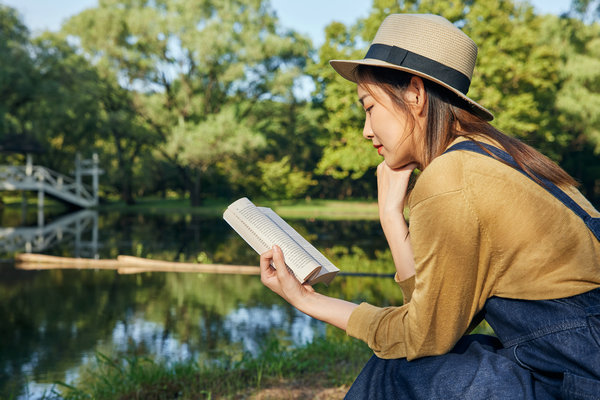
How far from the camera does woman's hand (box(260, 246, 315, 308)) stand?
5.83ft

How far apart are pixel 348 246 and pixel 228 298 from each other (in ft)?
19.9

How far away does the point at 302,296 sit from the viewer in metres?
1.80

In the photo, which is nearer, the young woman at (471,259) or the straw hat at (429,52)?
the young woman at (471,259)

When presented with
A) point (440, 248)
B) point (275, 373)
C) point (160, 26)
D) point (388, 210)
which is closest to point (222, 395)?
point (275, 373)

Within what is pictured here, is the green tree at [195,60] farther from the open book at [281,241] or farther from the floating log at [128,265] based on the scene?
the open book at [281,241]

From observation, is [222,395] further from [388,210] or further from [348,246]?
[348,246]

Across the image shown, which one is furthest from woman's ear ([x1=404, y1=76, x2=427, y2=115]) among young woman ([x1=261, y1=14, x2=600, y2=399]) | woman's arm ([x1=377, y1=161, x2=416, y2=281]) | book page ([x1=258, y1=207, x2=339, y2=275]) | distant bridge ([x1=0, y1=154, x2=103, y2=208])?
distant bridge ([x1=0, y1=154, x2=103, y2=208])

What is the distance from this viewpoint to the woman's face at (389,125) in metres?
1.73

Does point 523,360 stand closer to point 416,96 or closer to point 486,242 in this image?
point 486,242

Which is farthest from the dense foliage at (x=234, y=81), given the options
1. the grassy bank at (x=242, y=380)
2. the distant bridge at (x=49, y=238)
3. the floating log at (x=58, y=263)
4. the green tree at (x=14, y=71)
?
the grassy bank at (x=242, y=380)

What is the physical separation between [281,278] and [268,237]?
142 millimetres

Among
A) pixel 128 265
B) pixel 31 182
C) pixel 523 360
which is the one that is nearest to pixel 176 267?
pixel 128 265

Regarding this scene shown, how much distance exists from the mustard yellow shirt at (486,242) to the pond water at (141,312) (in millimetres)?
3168

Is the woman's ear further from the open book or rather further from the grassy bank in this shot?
the grassy bank
